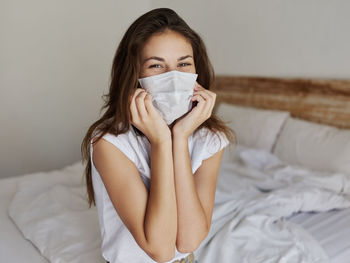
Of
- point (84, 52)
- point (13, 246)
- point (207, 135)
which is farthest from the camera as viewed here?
point (84, 52)

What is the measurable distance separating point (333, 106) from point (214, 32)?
1216 millimetres

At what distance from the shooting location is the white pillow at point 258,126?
2.11 m

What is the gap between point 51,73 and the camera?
2.80 meters

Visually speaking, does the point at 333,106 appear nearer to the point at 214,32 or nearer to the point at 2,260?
the point at 214,32

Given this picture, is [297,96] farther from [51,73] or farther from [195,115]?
[51,73]

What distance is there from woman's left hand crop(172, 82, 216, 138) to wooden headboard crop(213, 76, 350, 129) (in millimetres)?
1206

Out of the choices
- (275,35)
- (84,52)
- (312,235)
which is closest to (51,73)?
A: (84,52)

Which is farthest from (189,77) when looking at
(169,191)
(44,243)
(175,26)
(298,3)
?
(298,3)

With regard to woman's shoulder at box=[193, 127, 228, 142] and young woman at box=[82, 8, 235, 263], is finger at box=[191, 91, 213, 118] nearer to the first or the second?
young woman at box=[82, 8, 235, 263]

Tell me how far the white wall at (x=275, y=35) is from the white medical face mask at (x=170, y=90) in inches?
53.7

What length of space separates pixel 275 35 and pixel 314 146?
0.87 m

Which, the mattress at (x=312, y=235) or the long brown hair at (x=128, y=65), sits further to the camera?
the mattress at (x=312, y=235)

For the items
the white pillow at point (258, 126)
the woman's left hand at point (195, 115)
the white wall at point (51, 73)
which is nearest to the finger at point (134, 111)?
the woman's left hand at point (195, 115)

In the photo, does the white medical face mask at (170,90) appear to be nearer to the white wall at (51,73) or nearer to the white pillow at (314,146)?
the white pillow at (314,146)
